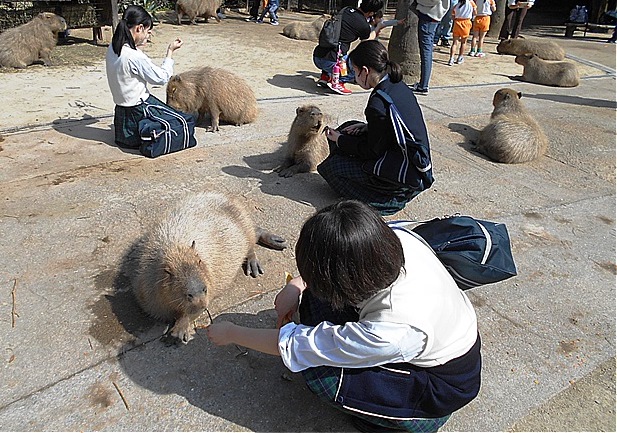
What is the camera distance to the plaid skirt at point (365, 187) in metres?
3.88

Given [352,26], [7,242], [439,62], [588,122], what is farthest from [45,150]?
[439,62]

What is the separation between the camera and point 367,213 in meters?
1.67

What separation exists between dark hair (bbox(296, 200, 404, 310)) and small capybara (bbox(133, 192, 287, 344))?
1072 mm

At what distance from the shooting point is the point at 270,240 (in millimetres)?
3488

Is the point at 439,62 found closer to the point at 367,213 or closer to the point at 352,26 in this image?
the point at 352,26

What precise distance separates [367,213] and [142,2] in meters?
13.2

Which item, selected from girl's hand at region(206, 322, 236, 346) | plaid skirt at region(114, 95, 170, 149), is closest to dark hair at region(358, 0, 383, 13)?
plaid skirt at region(114, 95, 170, 149)

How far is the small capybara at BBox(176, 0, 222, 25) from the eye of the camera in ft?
38.7

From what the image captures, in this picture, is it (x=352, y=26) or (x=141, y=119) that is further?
(x=352, y=26)

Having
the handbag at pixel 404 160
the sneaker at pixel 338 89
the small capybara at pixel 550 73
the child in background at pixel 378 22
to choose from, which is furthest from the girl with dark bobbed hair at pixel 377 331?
the small capybara at pixel 550 73

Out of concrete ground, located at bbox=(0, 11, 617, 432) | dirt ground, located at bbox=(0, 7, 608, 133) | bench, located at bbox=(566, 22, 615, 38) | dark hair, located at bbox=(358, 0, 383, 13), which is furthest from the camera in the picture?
bench, located at bbox=(566, 22, 615, 38)

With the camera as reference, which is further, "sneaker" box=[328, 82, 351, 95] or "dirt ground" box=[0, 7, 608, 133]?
"sneaker" box=[328, 82, 351, 95]

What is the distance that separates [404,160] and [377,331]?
7.08ft

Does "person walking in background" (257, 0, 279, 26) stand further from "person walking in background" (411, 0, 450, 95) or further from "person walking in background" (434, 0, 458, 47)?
"person walking in background" (411, 0, 450, 95)
